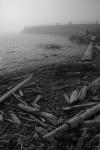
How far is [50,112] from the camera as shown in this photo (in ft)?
18.0

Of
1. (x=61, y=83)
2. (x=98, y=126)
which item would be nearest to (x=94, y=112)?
(x=98, y=126)

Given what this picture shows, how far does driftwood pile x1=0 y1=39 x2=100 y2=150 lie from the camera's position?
4105 mm

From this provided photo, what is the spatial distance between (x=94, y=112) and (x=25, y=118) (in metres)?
2.22

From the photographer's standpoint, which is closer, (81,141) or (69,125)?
(81,141)

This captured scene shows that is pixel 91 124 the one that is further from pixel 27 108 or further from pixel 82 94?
pixel 27 108

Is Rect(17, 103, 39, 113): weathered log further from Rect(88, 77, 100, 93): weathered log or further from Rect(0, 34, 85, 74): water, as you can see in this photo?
Rect(0, 34, 85, 74): water

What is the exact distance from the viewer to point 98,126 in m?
4.18

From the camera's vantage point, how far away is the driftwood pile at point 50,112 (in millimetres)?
4105

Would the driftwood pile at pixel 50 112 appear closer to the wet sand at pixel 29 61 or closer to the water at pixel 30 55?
the wet sand at pixel 29 61

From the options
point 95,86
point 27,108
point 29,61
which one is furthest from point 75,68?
point 29,61

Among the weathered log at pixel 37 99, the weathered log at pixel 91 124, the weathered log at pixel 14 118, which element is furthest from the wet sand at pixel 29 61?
the weathered log at pixel 91 124

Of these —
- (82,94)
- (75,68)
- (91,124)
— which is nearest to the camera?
(91,124)

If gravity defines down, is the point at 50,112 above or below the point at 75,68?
below

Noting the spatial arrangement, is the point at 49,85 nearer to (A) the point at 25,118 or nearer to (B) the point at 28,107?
(B) the point at 28,107
